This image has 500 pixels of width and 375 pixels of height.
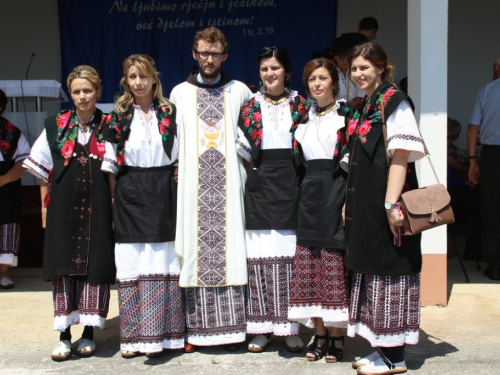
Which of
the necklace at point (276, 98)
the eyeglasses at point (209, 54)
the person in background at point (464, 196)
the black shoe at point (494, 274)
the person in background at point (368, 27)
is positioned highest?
the person in background at point (368, 27)

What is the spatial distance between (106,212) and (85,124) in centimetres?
58

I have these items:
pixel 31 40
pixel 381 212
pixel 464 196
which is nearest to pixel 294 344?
pixel 381 212

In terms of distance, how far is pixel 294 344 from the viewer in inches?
169

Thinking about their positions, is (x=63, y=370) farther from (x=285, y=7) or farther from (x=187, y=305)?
(x=285, y=7)

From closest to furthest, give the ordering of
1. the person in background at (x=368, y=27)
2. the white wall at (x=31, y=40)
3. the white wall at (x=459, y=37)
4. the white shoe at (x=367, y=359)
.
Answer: the white shoe at (x=367, y=359) < the person in background at (x=368, y=27) < the white wall at (x=459, y=37) < the white wall at (x=31, y=40)

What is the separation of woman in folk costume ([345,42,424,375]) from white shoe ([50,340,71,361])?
1.87 metres

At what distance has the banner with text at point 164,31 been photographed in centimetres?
812

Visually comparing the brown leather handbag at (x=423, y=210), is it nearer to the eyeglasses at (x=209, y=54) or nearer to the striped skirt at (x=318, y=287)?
the striped skirt at (x=318, y=287)

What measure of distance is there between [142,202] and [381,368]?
68.7 inches

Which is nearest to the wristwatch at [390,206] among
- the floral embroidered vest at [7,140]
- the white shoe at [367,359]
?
the white shoe at [367,359]

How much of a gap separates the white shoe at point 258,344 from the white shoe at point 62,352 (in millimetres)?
1170

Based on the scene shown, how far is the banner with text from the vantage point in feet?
26.7

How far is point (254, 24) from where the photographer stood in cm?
813

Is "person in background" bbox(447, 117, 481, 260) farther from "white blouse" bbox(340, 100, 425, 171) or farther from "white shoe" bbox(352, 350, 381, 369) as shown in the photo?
"white blouse" bbox(340, 100, 425, 171)
